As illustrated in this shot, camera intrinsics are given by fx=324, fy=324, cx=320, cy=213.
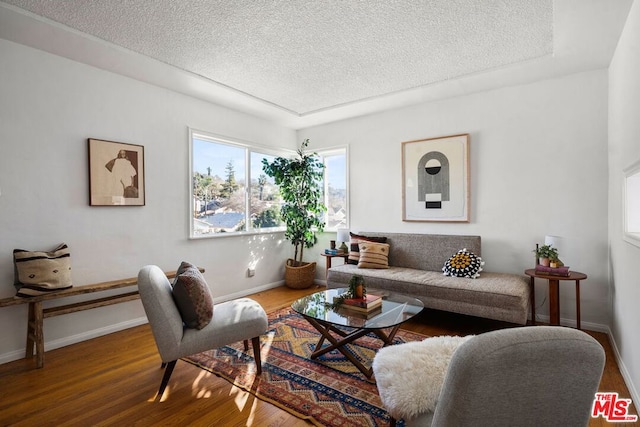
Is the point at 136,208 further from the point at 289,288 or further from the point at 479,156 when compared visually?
the point at 479,156

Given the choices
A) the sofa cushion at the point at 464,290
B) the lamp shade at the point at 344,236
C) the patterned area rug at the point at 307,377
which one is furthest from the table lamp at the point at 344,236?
the patterned area rug at the point at 307,377

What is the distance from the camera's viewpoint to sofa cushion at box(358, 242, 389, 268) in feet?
13.3

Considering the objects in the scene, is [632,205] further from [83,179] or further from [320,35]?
[83,179]

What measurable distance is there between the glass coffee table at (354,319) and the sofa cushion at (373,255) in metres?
1.19

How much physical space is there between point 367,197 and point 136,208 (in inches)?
118

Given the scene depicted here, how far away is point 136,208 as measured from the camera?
3.49 m

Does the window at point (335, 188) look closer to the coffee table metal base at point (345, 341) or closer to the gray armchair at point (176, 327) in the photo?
the coffee table metal base at point (345, 341)

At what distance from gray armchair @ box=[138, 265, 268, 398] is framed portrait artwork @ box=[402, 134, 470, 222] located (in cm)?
270

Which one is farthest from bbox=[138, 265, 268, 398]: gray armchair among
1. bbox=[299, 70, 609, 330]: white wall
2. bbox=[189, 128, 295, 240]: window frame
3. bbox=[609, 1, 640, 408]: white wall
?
bbox=[299, 70, 609, 330]: white wall

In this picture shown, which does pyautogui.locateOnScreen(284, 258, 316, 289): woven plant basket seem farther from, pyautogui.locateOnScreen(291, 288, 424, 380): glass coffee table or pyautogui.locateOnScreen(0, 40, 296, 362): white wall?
pyautogui.locateOnScreen(291, 288, 424, 380): glass coffee table

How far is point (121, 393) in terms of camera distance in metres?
2.20

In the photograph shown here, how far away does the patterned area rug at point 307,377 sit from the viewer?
1.95 meters

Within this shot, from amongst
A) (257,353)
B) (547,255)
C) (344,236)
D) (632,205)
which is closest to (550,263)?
(547,255)

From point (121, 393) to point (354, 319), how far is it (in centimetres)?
166
